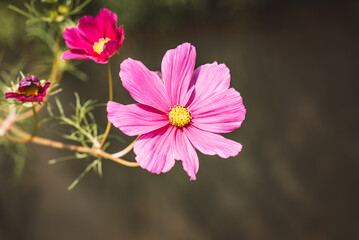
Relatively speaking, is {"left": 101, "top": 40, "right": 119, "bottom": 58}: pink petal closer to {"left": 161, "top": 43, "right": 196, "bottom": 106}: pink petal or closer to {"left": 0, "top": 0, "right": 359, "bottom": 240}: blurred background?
{"left": 161, "top": 43, "right": 196, "bottom": 106}: pink petal

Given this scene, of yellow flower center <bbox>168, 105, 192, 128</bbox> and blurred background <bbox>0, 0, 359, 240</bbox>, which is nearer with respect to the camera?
yellow flower center <bbox>168, 105, 192, 128</bbox>

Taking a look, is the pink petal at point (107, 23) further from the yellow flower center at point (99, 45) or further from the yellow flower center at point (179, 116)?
the yellow flower center at point (179, 116)

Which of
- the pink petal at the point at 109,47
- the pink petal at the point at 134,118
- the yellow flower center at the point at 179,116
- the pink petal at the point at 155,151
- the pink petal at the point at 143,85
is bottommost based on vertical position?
the pink petal at the point at 155,151

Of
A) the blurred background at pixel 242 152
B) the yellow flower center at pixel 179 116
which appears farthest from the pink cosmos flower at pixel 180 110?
the blurred background at pixel 242 152

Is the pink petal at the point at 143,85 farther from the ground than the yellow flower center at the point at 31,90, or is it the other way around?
the pink petal at the point at 143,85

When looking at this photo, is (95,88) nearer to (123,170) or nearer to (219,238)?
(123,170)

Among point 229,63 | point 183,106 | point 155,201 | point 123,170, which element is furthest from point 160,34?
point 183,106

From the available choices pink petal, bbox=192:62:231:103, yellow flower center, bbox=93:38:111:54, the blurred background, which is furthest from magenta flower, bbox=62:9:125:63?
the blurred background

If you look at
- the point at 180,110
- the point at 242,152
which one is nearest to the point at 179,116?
the point at 180,110
